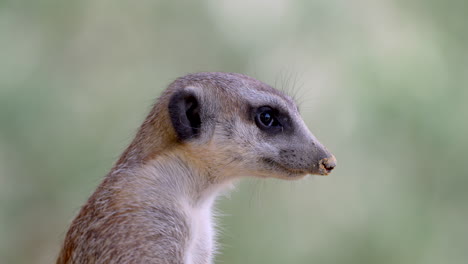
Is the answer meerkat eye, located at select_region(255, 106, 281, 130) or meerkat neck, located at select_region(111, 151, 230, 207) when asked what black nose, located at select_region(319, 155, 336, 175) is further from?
meerkat neck, located at select_region(111, 151, 230, 207)

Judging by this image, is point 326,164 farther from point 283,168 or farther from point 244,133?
point 244,133

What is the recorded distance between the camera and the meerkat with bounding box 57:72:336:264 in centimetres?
257

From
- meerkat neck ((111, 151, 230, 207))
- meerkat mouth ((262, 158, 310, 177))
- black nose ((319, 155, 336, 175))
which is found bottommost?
meerkat neck ((111, 151, 230, 207))

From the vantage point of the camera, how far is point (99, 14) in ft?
18.5

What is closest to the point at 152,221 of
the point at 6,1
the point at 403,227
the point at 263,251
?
the point at 263,251

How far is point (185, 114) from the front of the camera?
2.76 meters

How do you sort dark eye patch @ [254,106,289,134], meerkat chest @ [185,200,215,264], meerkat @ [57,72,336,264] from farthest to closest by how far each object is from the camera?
dark eye patch @ [254,106,289,134] → meerkat chest @ [185,200,215,264] → meerkat @ [57,72,336,264]

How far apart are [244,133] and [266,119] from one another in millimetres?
114

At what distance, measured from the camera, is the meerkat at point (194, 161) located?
257cm

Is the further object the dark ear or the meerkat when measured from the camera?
the dark ear

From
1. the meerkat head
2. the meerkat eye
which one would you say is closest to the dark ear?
the meerkat head

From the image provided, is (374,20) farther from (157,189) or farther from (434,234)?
(157,189)

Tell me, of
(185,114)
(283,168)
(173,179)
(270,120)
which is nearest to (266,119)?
(270,120)

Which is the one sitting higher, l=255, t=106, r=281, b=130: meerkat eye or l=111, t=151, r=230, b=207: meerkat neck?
l=255, t=106, r=281, b=130: meerkat eye
